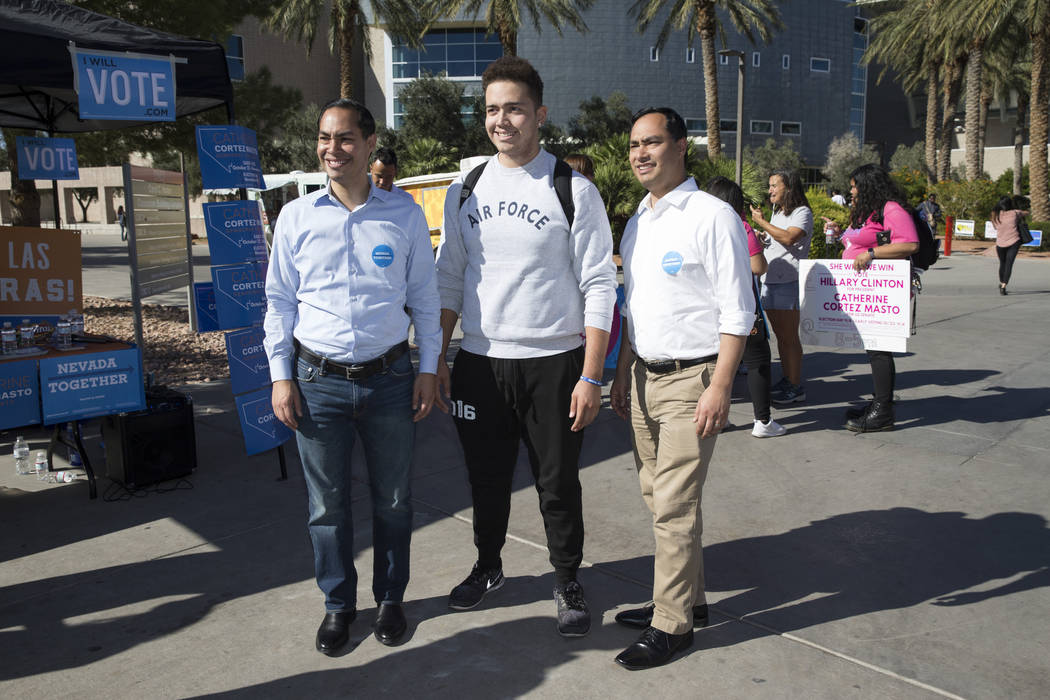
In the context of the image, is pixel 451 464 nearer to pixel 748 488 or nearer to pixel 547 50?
pixel 748 488

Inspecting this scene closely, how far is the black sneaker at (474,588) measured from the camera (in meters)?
3.40

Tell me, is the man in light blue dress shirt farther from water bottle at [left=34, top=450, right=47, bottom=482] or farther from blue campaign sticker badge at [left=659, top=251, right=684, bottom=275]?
water bottle at [left=34, top=450, right=47, bottom=482]

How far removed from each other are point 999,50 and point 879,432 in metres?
38.0

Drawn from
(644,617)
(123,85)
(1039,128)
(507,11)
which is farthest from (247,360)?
(1039,128)

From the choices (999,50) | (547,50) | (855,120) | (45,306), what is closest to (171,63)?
(45,306)

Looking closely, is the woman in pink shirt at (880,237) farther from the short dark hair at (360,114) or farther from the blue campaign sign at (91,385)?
the blue campaign sign at (91,385)

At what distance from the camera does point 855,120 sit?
219ft

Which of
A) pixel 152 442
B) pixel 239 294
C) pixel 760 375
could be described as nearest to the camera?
pixel 152 442

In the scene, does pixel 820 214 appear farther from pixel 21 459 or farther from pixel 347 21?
pixel 21 459

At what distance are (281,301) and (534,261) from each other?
98 cm

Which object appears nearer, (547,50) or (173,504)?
(173,504)

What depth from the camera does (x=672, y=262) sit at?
291cm

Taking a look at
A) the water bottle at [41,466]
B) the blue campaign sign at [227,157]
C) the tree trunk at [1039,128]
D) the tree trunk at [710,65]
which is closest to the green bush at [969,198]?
the tree trunk at [1039,128]

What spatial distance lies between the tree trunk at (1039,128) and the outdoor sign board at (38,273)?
88.8ft
